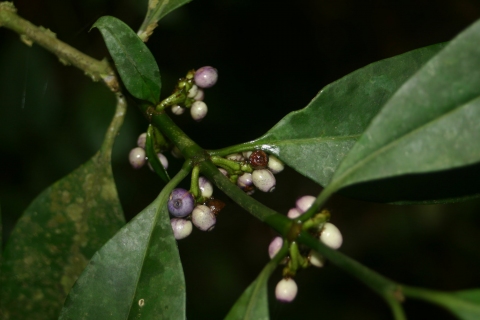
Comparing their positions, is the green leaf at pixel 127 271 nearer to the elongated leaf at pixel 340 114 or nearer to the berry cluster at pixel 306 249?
the berry cluster at pixel 306 249

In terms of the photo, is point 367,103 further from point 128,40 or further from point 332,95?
point 128,40

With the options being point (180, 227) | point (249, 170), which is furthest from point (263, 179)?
point (180, 227)

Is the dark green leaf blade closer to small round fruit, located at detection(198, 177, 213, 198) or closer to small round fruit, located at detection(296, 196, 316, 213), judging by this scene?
small round fruit, located at detection(198, 177, 213, 198)

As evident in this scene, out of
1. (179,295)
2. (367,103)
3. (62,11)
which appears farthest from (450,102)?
(62,11)

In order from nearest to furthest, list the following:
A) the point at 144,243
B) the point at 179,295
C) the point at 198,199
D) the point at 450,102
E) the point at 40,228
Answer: the point at 450,102, the point at 179,295, the point at 144,243, the point at 198,199, the point at 40,228

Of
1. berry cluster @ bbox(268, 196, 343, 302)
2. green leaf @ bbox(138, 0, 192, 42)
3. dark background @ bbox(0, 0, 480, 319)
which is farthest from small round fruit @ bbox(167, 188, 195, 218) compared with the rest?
dark background @ bbox(0, 0, 480, 319)

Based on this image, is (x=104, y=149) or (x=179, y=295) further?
(x=104, y=149)
